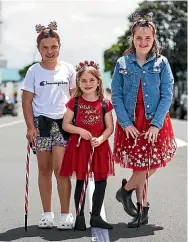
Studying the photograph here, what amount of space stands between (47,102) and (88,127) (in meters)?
0.48

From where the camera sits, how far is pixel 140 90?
6.11 metres

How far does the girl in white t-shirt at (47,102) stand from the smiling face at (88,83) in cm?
21

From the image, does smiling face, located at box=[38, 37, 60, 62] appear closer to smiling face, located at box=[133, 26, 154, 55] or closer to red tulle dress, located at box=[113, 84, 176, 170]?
smiling face, located at box=[133, 26, 154, 55]

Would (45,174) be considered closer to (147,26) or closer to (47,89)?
(47,89)

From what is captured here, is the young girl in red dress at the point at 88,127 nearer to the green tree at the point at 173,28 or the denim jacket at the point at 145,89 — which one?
the denim jacket at the point at 145,89

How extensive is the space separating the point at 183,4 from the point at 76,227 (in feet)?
182

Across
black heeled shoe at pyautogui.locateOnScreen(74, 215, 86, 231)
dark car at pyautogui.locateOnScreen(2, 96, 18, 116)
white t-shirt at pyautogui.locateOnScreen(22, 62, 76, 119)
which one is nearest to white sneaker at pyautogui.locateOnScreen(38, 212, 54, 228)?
black heeled shoe at pyautogui.locateOnScreen(74, 215, 86, 231)

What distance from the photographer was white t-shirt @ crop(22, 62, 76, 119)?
20.0 feet

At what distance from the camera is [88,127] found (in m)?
6.02

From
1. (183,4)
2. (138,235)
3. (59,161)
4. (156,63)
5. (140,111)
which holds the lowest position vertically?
(138,235)

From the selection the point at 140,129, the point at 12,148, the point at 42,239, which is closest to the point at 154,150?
the point at 140,129

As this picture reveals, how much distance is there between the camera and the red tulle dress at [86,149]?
6.01m

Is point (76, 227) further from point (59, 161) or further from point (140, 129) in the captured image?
point (140, 129)

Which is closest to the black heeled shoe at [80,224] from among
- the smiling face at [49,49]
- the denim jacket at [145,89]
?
the denim jacket at [145,89]
